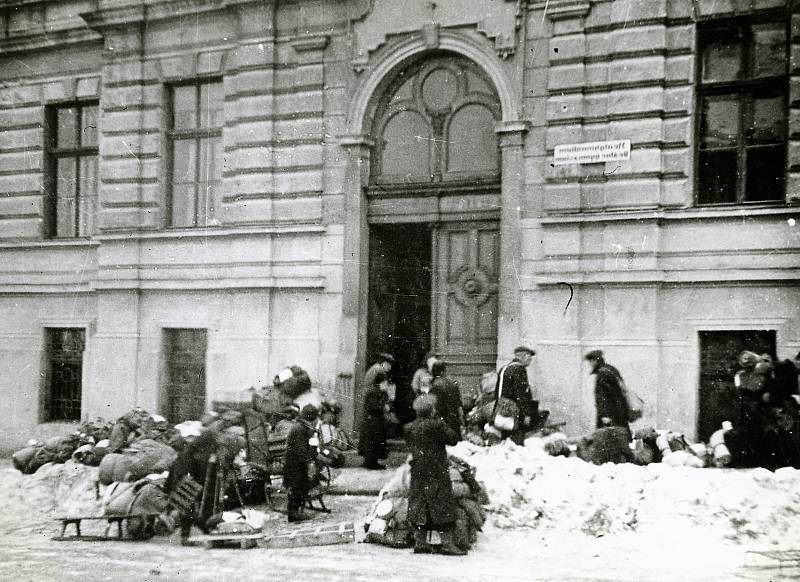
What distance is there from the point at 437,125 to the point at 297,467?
6132mm

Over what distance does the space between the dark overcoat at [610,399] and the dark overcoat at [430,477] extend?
287 centimetres

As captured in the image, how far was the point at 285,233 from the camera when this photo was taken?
13.8 meters

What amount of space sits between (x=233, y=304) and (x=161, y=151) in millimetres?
3168

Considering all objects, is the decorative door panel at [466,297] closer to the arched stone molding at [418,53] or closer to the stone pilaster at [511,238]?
the stone pilaster at [511,238]

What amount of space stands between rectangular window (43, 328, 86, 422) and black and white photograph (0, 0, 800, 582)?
58mm

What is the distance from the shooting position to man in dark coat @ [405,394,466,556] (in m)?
8.35

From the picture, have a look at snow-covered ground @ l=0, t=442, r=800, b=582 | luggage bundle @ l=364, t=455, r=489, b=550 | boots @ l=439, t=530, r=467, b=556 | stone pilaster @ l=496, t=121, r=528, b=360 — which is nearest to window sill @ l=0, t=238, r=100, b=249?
snow-covered ground @ l=0, t=442, r=800, b=582

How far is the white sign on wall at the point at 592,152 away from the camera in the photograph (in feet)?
37.9

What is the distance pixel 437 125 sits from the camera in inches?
524

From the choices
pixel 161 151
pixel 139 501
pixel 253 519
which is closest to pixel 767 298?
pixel 253 519

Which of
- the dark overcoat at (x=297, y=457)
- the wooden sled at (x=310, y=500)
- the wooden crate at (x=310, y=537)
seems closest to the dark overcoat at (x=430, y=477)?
the wooden crate at (x=310, y=537)

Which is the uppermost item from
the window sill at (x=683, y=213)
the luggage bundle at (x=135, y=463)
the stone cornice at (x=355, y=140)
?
the stone cornice at (x=355, y=140)

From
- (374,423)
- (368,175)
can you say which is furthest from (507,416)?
(368,175)

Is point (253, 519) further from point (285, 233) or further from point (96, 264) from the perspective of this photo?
point (96, 264)
